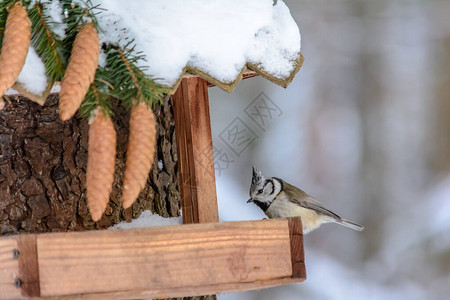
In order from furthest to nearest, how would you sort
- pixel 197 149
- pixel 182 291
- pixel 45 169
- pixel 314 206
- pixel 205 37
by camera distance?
1. pixel 314 206
2. pixel 45 169
3. pixel 197 149
4. pixel 205 37
5. pixel 182 291

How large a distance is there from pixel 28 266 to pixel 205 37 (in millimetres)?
735

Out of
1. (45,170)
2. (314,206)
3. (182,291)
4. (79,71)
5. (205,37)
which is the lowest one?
(182,291)

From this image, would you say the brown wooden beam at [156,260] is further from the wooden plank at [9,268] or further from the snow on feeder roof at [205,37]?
the snow on feeder roof at [205,37]

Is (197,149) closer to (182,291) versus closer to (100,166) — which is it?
(182,291)

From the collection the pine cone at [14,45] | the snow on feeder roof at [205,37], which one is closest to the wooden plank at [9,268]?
the pine cone at [14,45]

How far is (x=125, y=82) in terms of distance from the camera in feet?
5.21

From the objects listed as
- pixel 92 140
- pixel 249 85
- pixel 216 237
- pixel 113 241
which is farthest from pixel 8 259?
pixel 249 85

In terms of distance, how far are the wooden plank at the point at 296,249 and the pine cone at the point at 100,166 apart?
1.66ft

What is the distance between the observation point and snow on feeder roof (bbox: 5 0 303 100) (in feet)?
5.72

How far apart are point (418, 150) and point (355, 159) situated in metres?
0.42

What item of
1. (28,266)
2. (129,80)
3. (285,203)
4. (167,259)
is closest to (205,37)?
(129,80)

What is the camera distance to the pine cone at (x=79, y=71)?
4.52ft

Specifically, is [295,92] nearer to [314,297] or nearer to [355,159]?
[355,159]

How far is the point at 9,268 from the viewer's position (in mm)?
1526
